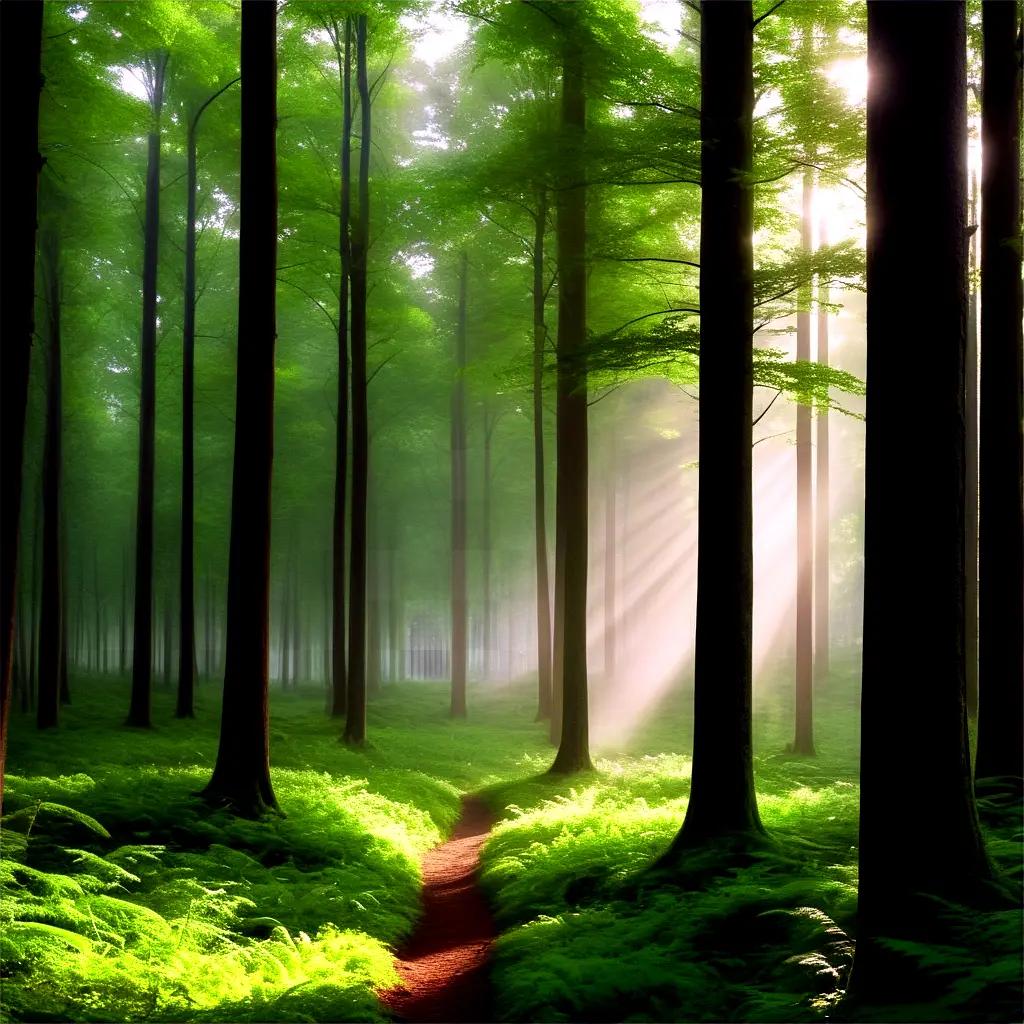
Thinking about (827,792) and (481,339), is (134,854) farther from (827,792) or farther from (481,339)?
(481,339)

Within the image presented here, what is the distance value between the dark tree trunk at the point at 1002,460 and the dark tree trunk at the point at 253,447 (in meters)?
7.55

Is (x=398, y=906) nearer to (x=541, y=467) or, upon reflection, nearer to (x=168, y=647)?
(x=541, y=467)

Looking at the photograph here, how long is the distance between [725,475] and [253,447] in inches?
211

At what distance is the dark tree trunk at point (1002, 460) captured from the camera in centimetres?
828

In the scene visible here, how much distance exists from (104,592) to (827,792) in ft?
127

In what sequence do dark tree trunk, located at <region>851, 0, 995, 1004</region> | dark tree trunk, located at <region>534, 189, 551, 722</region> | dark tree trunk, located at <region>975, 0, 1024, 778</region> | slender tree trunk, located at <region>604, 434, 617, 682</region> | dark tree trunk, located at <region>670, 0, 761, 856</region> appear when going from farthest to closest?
slender tree trunk, located at <region>604, 434, 617, 682</region>
dark tree trunk, located at <region>534, 189, 551, 722</region>
dark tree trunk, located at <region>975, 0, 1024, 778</region>
dark tree trunk, located at <region>670, 0, 761, 856</region>
dark tree trunk, located at <region>851, 0, 995, 1004</region>

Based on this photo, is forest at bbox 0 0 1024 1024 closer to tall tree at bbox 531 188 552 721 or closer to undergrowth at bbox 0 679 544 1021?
undergrowth at bbox 0 679 544 1021

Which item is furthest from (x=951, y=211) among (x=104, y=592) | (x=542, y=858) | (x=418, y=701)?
(x=104, y=592)

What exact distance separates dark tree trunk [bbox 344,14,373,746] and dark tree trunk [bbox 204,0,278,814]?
6.65 metres

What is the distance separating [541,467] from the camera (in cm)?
2103

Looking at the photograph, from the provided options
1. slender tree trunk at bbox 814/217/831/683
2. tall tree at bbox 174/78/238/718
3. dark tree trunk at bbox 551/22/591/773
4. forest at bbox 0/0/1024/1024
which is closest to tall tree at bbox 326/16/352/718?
forest at bbox 0/0/1024/1024

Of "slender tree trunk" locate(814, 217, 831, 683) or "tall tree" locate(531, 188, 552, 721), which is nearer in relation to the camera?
"tall tree" locate(531, 188, 552, 721)

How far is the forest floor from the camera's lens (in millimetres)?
4859

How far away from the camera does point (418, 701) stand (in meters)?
33.7
